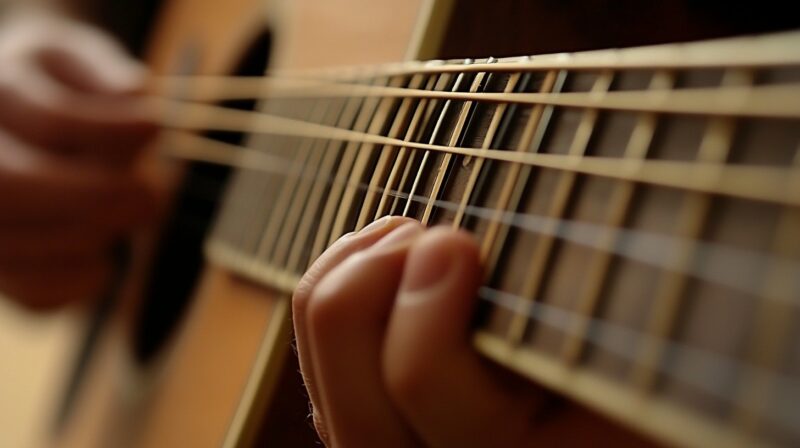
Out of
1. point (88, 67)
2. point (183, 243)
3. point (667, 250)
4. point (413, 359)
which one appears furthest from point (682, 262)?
point (88, 67)

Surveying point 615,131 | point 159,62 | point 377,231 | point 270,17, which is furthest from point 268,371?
point 159,62

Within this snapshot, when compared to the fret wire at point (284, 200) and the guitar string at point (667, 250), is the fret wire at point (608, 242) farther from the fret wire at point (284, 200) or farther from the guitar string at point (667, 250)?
the fret wire at point (284, 200)

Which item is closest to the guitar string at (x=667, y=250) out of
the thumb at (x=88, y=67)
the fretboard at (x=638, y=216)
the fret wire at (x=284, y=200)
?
the fretboard at (x=638, y=216)

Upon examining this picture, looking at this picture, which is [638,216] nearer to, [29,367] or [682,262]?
[682,262]

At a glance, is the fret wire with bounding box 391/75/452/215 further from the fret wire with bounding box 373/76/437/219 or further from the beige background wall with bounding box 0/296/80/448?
the beige background wall with bounding box 0/296/80/448

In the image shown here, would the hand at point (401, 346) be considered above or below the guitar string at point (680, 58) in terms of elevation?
below

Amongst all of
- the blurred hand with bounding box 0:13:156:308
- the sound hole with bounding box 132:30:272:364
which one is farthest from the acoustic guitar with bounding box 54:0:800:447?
the blurred hand with bounding box 0:13:156:308
